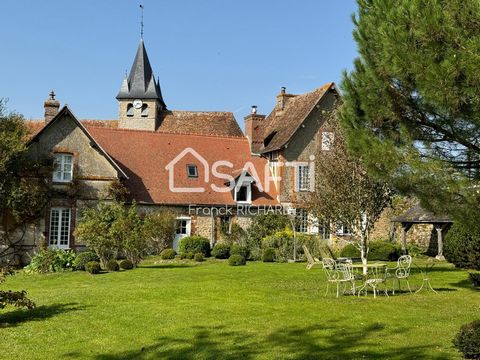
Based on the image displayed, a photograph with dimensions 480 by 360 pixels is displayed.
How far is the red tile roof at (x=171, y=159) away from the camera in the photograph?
90.0 feet

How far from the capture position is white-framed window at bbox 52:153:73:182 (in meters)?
25.1

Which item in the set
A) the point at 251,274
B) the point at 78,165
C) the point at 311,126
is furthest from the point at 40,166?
the point at 311,126

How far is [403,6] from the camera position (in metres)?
7.47

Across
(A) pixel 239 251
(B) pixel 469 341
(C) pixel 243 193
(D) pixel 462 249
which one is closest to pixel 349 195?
(D) pixel 462 249

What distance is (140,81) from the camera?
48406 millimetres

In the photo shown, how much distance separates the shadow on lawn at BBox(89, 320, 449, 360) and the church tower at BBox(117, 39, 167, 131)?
36919mm

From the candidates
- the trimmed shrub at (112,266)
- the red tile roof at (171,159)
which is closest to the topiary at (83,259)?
the trimmed shrub at (112,266)

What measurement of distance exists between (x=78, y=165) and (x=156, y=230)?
15.2 feet

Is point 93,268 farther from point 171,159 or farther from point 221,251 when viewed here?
point 171,159

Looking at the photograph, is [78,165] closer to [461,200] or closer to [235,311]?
[235,311]

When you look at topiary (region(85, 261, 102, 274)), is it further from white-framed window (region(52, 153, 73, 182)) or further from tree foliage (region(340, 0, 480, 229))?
tree foliage (region(340, 0, 480, 229))

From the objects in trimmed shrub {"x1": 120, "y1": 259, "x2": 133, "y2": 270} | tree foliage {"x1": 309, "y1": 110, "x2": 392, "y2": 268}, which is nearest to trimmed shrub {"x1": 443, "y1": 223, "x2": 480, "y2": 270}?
tree foliage {"x1": 309, "y1": 110, "x2": 392, "y2": 268}

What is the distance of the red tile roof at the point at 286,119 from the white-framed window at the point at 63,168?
33.7ft

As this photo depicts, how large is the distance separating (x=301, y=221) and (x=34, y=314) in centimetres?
1660
